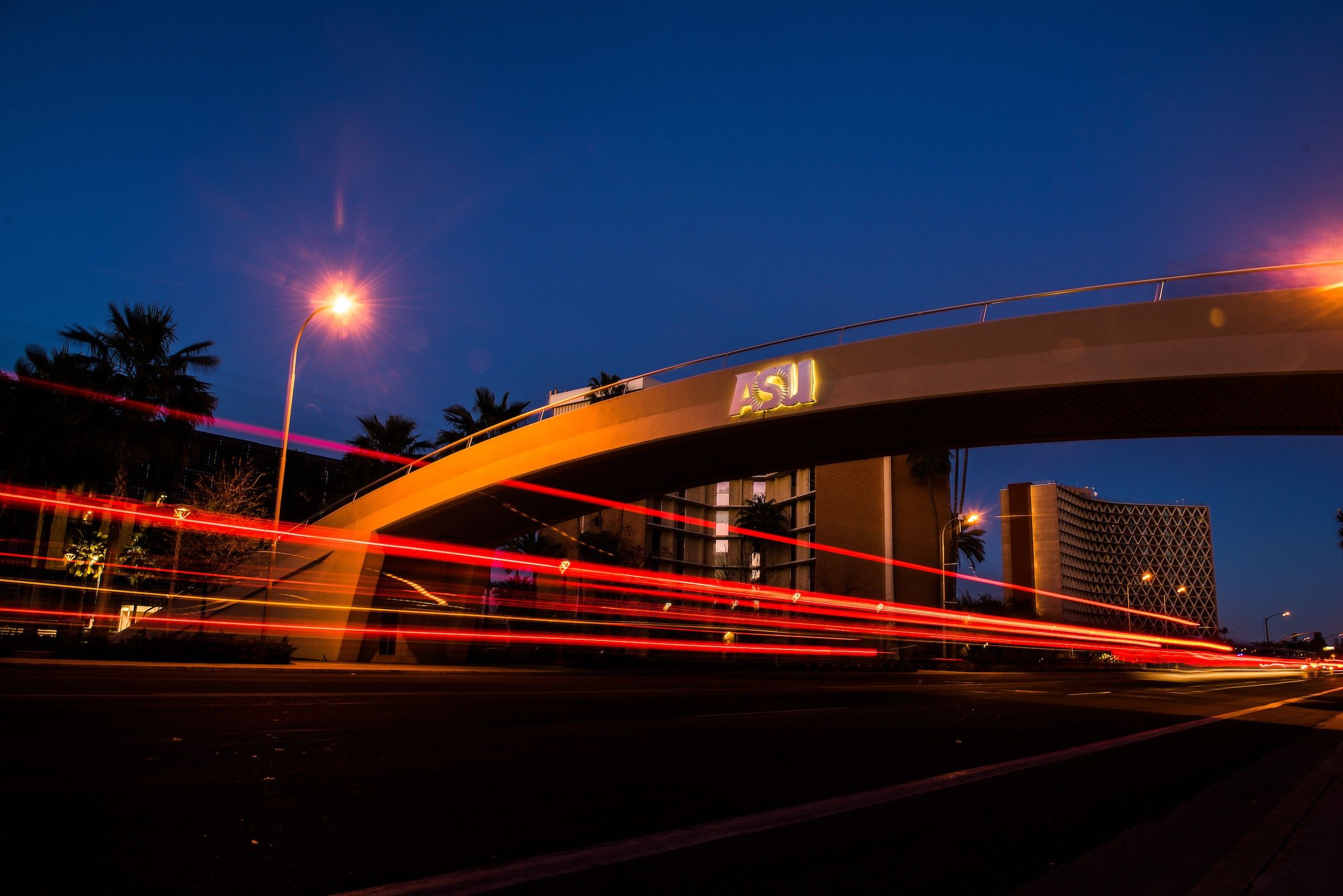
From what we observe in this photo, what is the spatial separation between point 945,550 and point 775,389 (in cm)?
4166

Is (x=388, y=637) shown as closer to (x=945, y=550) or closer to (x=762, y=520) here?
(x=945, y=550)

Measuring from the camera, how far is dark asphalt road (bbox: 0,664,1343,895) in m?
4.41

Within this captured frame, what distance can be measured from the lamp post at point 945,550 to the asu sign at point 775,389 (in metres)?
23.6

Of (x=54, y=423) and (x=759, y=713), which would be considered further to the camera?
(x=54, y=423)

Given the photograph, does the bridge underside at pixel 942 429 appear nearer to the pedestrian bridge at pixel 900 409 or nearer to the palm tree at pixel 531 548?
the pedestrian bridge at pixel 900 409

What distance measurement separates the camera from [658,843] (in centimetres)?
500

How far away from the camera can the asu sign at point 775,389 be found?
22109 millimetres

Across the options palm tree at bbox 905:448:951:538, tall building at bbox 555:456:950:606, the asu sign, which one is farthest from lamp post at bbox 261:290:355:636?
palm tree at bbox 905:448:951:538

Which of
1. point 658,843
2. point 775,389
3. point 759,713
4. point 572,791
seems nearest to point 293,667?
point 775,389

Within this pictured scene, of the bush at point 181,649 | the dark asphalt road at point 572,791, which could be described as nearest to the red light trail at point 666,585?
the bush at point 181,649

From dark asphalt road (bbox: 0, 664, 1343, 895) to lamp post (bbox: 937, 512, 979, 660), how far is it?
1303 inches

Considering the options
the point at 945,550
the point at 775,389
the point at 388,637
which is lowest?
the point at 388,637

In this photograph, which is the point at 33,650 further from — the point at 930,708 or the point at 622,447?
the point at 930,708

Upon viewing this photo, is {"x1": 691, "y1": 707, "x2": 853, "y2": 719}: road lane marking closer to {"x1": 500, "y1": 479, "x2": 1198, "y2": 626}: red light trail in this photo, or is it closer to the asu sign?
the asu sign
